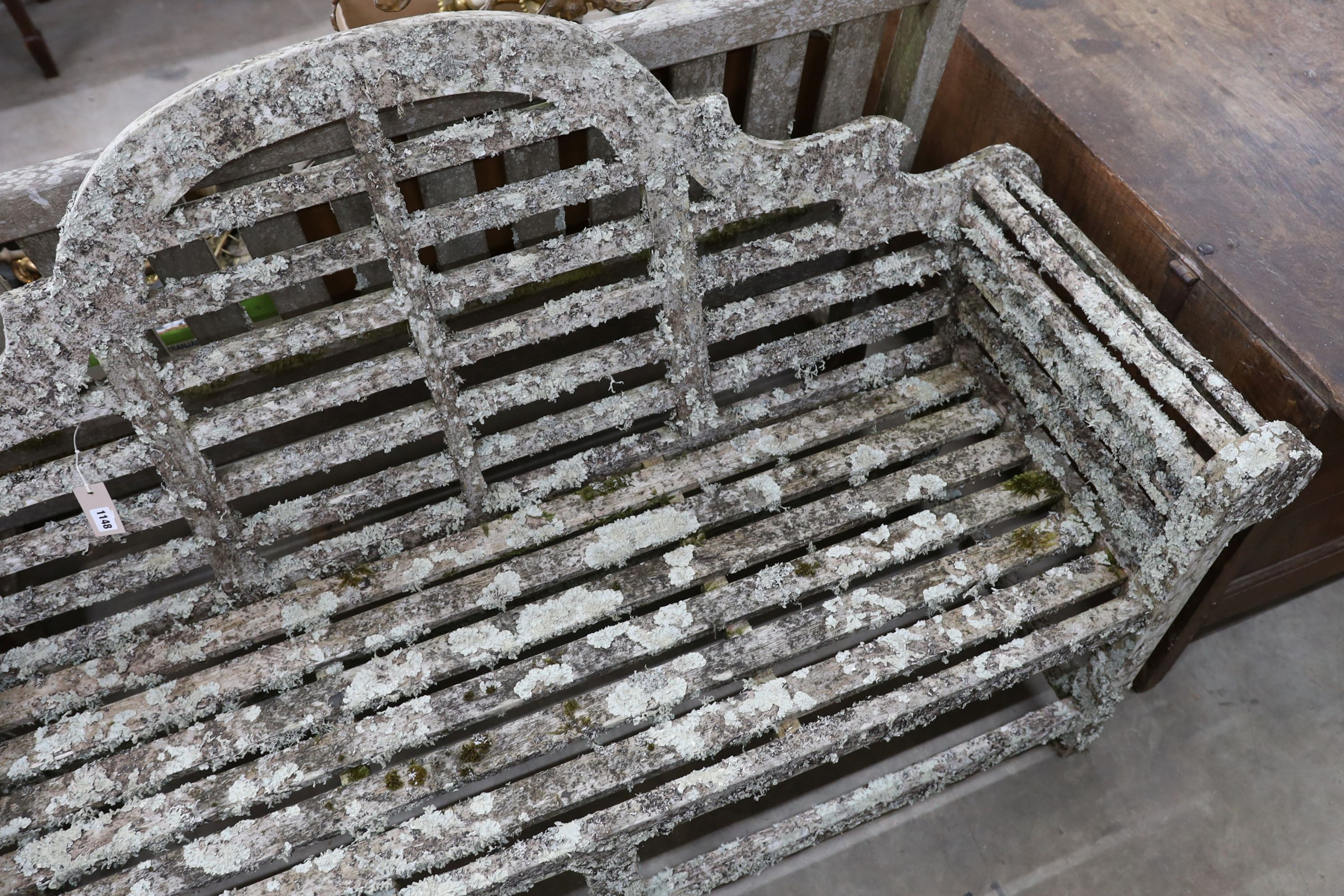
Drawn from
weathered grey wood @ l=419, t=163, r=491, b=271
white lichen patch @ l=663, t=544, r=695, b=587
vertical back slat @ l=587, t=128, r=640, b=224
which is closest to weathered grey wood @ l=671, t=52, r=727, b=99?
vertical back slat @ l=587, t=128, r=640, b=224

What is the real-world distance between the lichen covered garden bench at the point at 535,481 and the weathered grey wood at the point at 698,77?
0.17m

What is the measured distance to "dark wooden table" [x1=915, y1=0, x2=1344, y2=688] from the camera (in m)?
1.77

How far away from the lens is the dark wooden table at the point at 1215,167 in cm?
177

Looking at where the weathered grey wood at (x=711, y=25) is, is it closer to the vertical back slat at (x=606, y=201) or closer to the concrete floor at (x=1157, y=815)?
the vertical back slat at (x=606, y=201)

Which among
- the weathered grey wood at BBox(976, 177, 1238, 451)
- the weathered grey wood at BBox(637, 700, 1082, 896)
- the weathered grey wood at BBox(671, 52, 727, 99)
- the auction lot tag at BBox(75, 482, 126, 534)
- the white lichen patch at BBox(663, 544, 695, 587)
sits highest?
the weathered grey wood at BBox(671, 52, 727, 99)

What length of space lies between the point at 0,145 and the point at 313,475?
1987 mm

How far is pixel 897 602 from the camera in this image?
6.19 feet

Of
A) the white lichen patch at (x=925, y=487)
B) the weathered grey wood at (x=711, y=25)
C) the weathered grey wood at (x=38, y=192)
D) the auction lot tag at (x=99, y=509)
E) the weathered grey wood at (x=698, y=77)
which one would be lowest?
the white lichen patch at (x=925, y=487)

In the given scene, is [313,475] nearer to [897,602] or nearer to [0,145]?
[897,602]

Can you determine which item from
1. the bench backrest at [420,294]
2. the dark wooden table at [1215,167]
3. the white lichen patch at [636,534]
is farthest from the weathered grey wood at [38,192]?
the dark wooden table at [1215,167]

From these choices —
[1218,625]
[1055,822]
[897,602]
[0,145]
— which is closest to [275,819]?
[897,602]

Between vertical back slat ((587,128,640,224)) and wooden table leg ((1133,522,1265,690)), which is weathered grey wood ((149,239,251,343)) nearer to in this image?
vertical back slat ((587,128,640,224))

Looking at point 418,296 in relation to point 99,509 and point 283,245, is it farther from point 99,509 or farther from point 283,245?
point 99,509

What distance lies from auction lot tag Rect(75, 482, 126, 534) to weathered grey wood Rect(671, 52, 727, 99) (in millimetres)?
1187
